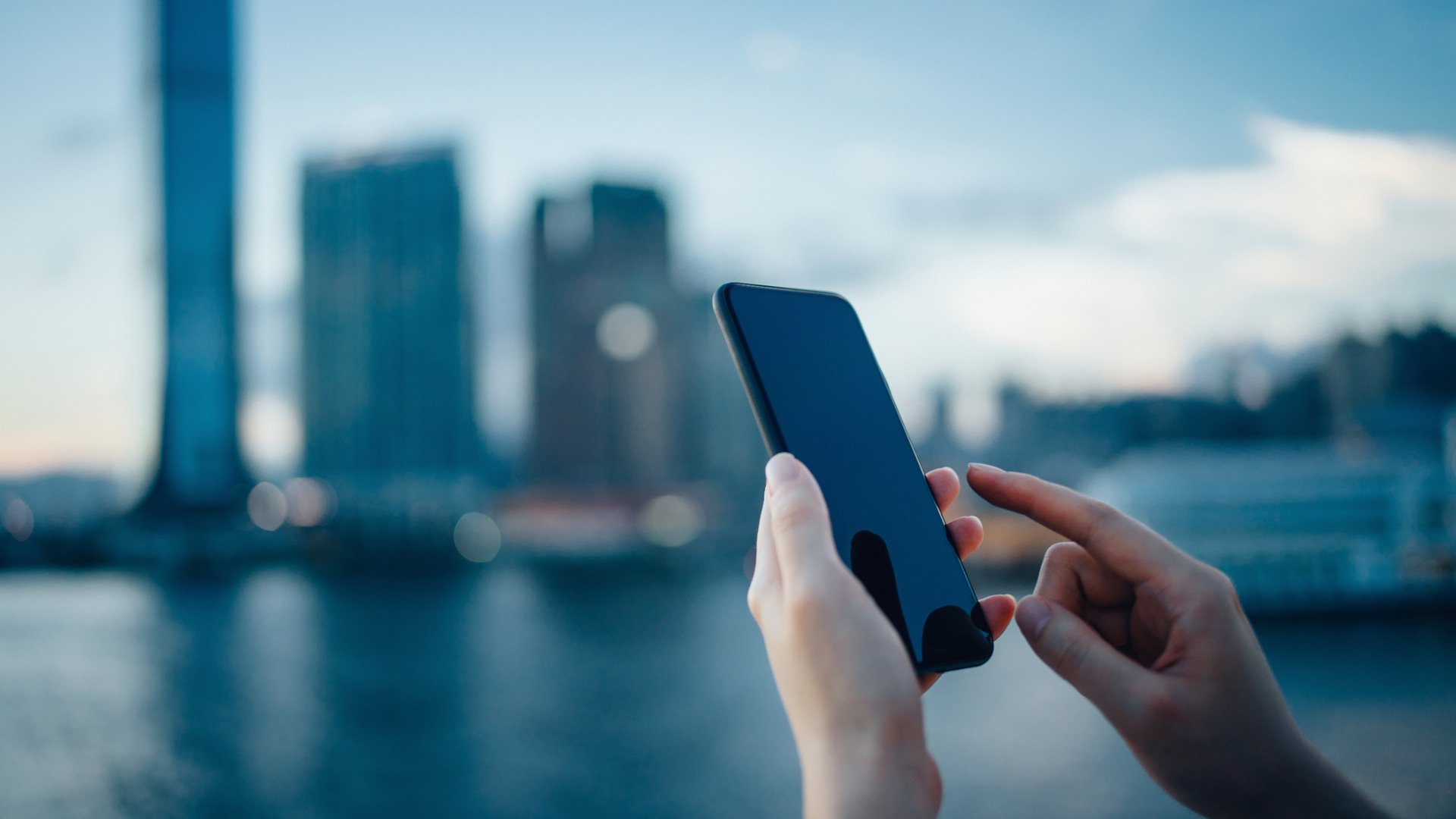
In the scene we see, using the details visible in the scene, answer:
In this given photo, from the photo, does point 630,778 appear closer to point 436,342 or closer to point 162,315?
point 162,315

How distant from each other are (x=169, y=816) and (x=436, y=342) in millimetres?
52507

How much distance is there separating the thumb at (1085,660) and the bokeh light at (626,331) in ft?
245

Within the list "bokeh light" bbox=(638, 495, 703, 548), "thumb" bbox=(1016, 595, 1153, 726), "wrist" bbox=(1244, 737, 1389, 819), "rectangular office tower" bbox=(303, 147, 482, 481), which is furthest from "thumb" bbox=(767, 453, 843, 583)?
"rectangular office tower" bbox=(303, 147, 482, 481)

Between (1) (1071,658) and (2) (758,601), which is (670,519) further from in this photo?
(2) (758,601)

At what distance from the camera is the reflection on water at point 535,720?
67.8ft

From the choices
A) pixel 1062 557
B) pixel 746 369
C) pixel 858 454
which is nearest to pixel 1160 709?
pixel 1062 557

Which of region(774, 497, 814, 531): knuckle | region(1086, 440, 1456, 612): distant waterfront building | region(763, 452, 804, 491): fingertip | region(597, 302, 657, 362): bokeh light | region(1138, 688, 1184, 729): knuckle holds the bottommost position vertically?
region(1086, 440, 1456, 612): distant waterfront building

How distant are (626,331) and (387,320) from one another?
19781 millimetres

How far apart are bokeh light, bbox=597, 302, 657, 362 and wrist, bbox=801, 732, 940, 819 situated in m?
74.8

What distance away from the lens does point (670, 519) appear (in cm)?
6275

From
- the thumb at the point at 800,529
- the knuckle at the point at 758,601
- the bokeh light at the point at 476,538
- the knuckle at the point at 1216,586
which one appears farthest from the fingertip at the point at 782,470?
the bokeh light at the point at 476,538

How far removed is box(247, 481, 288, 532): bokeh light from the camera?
52344 mm

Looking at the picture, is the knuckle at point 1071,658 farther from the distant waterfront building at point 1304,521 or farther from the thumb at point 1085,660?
the distant waterfront building at point 1304,521

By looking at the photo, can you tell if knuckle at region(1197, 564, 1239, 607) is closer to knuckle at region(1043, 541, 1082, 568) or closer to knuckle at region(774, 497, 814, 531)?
knuckle at region(1043, 541, 1082, 568)
